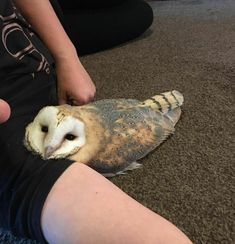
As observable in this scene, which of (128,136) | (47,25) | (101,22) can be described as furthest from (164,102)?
(101,22)

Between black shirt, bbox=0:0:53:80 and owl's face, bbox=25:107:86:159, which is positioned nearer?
owl's face, bbox=25:107:86:159

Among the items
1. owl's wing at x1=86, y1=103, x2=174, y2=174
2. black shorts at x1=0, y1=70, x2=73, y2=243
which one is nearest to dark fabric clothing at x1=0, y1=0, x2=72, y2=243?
black shorts at x1=0, y1=70, x2=73, y2=243

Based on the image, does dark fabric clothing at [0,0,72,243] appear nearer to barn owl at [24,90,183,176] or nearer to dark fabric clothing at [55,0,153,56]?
barn owl at [24,90,183,176]

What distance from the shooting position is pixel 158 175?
71cm

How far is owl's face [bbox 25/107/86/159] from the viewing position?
56 centimetres

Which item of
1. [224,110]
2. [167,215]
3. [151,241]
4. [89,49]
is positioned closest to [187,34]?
[89,49]

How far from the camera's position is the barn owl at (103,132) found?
22.4 inches

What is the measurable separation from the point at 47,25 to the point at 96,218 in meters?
0.40

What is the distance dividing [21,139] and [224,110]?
0.45 metres

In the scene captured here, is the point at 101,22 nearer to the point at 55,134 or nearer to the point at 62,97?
the point at 62,97

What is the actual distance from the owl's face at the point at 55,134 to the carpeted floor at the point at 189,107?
0.15 meters

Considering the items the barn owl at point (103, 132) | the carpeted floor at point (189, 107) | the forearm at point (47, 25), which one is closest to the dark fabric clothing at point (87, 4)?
the carpeted floor at point (189, 107)

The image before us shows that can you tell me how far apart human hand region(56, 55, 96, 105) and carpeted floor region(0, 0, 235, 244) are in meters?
0.15

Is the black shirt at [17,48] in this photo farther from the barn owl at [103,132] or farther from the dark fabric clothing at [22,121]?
the barn owl at [103,132]
